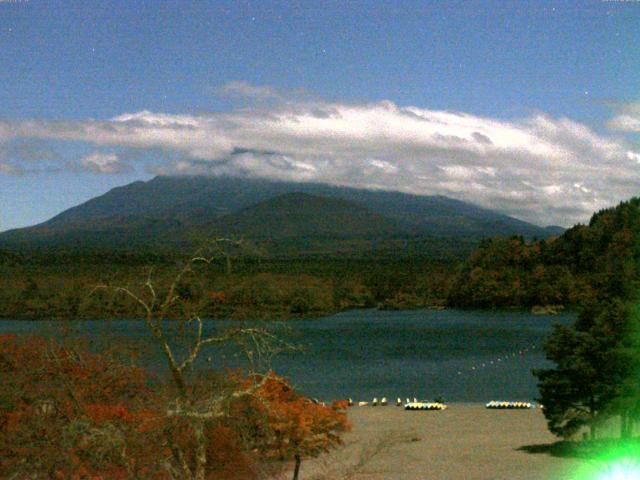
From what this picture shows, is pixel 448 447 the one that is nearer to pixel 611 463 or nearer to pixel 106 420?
pixel 611 463

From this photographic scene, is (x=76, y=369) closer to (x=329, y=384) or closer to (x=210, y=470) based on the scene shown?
(x=210, y=470)

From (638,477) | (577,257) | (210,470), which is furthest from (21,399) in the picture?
(577,257)

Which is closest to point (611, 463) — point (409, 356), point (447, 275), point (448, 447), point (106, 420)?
point (448, 447)

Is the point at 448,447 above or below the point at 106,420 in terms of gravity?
below

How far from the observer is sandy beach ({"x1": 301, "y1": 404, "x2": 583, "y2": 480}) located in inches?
693

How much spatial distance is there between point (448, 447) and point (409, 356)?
105 feet

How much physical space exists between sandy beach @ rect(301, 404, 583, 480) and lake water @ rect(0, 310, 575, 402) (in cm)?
408

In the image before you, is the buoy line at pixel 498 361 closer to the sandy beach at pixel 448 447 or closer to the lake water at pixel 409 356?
the lake water at pixel 409 356

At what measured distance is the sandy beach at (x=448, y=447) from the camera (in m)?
17.6

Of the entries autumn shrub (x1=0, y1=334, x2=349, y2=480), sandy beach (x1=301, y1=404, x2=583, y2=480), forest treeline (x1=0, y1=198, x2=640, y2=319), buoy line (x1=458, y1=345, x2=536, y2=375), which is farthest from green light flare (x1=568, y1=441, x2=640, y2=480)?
forest treeline (x1=0, y1=198, x2=640, y2=319)

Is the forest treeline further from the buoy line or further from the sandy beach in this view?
the sandy beach

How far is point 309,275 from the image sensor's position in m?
99.5

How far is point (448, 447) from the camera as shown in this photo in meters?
22.2

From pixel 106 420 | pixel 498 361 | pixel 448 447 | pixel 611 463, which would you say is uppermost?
pixel 106 420
